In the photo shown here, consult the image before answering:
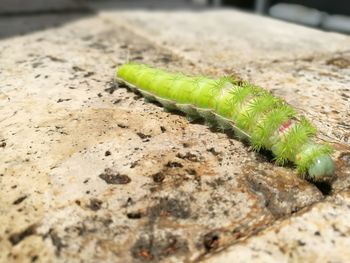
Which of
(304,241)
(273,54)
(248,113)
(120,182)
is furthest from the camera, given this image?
(273,54)

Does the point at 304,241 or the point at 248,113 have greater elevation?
the point at 248,113

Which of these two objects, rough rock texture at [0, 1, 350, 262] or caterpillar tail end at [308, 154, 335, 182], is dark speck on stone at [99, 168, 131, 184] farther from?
caterpillar tail end at [308, 154, 335, 182]

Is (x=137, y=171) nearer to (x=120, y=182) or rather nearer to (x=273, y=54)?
(x=120, y=182)

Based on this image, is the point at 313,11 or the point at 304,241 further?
the point at 313,11

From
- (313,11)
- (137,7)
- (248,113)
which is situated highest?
(248,113)

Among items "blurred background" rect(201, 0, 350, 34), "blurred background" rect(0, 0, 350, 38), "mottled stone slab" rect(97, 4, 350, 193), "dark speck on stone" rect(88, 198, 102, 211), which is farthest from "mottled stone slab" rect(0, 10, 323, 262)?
"blurred background" rect(201, 0, 350, 34)

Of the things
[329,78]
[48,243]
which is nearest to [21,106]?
[48,243]

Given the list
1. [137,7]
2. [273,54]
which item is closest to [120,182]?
[273,54]

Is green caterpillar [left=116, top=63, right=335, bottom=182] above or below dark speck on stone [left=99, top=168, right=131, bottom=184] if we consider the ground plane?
above
